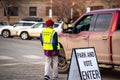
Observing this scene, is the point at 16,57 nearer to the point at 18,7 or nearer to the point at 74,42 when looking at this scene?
the point at 74,42

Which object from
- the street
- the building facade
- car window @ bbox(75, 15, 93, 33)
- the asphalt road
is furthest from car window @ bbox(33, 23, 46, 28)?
the building facade

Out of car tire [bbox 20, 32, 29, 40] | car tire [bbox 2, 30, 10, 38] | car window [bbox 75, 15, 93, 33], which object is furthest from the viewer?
car tire [bbox 2, 30, 10, 38]

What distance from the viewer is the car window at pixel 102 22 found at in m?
11.9

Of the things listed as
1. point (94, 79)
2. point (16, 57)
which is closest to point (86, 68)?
point (94, 79)

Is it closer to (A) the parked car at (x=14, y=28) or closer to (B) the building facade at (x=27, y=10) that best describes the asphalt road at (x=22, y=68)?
(A) the parked car at (x=14, y=28)

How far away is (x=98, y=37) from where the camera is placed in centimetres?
1186

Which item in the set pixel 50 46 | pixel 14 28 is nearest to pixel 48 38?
pixel 50 46

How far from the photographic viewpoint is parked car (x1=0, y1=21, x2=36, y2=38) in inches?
1394

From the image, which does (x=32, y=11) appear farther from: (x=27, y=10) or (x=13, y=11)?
(x=13, y=11)

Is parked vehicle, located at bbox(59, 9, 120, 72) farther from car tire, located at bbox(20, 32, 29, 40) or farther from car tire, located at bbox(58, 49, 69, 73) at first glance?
car tire, located at bbox(20, 32, 29, 40)

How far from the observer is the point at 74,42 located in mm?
12586

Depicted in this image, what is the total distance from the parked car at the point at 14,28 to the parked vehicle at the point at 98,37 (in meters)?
22.1

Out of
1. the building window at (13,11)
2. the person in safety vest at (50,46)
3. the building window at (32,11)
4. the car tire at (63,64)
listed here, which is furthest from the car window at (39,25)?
the building window at (13,11)

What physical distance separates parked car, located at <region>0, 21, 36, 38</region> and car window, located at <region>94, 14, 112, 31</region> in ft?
75.2
